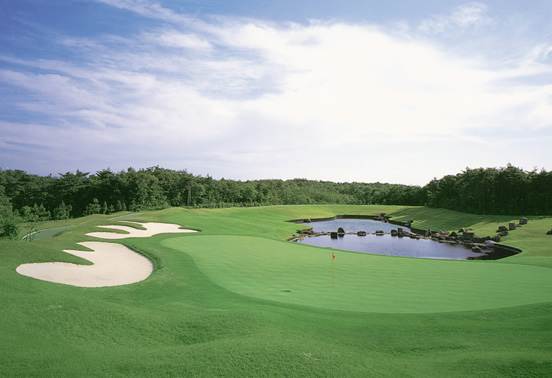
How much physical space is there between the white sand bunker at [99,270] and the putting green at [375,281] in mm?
2991

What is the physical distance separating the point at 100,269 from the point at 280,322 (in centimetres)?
1140

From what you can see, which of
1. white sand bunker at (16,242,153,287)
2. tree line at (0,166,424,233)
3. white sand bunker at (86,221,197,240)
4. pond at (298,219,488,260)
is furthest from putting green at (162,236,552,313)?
tree line at (0,166,424,233)

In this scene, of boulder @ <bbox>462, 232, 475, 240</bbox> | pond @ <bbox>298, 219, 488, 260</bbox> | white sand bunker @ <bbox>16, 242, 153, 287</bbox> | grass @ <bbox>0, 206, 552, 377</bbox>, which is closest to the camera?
grass @ <bbox>0, 206, 552, 377</bbox>

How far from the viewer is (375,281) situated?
1330 cm

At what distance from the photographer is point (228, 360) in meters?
5.38

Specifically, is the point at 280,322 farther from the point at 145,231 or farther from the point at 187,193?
the point at 187,193

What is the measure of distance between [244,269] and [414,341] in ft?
31.9

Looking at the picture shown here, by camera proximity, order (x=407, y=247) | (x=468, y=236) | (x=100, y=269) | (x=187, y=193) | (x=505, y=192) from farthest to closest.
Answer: (x=187, y=193) → (x=505, y=192) → (x=468, y=236) → (x=407, y=247) → (x=100, y=269)

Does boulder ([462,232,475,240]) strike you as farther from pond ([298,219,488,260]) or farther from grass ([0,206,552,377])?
grass ([0,206,552,377])

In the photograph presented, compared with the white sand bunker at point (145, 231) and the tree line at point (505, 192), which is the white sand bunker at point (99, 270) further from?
the tree line at point (505, 192)

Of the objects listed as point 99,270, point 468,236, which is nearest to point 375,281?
point 99,270

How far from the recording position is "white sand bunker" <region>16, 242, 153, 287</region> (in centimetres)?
1264

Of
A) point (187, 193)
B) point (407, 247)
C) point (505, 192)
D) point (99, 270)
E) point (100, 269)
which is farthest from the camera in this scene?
point (187, 193)

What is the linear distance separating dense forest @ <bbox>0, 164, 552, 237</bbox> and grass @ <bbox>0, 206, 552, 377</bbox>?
1939 centimetres
